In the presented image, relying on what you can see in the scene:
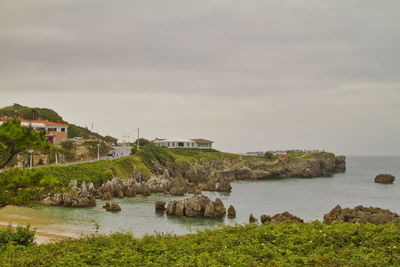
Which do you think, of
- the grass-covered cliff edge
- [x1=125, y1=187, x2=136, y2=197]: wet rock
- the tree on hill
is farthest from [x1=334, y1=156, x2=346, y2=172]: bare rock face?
the tree on hill

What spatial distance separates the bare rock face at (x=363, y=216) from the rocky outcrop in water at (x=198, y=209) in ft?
40.1

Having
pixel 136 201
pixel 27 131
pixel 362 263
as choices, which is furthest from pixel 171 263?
pixel 136 201

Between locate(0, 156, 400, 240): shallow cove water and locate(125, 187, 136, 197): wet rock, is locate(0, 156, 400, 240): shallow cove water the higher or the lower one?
the lower one

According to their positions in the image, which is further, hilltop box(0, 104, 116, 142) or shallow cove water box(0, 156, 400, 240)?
hilltop box(0, 104, 116, 142)

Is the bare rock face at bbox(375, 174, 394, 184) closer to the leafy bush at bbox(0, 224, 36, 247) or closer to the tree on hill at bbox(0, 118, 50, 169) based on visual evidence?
the leafy bush at bbox(0, 224, 36, 247)

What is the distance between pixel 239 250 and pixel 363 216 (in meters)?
18.0

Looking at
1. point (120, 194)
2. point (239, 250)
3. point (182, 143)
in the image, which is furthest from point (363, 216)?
point (182, 143)

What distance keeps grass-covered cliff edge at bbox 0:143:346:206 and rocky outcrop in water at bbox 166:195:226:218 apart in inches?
486

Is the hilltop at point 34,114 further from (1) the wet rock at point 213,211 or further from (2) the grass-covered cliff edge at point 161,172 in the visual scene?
(1) the wet rock at point 213,211

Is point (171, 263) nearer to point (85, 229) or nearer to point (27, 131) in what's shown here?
point (27, 131)

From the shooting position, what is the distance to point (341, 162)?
143125 mm

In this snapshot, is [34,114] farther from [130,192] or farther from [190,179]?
[130,192]

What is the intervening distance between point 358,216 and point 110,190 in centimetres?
3693

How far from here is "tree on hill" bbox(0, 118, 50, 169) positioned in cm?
1394
